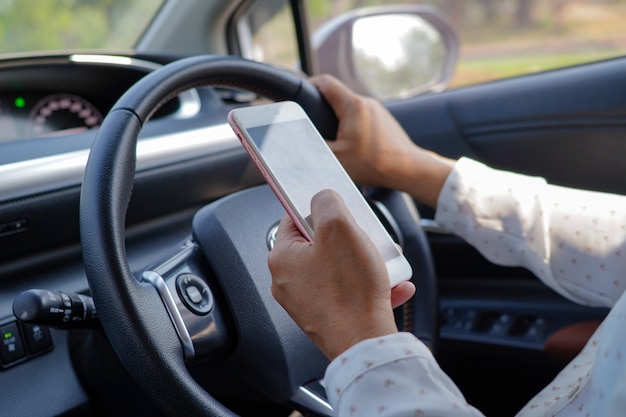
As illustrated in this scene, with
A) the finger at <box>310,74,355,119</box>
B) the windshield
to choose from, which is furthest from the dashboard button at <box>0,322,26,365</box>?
the windshield

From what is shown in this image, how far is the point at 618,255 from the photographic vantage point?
0.97 m

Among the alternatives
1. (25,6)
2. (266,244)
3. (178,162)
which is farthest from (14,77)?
(25,6)

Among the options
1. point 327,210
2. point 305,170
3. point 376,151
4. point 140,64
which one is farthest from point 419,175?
point 140,64

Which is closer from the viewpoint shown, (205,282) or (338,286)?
(338,286)

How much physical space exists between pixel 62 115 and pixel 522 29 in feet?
12.0

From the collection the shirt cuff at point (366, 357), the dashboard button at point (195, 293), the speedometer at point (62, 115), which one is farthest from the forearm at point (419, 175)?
the speedometer at point (62, 115)

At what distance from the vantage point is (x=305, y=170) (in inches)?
30.8

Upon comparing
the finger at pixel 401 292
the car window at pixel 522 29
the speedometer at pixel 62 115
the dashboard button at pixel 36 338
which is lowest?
the car window at pixel 522 29

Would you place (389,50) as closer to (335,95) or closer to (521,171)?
(521,171)

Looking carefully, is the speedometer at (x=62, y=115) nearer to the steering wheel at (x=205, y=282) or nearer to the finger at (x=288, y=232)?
the steering wheel at (x=205, y=282)

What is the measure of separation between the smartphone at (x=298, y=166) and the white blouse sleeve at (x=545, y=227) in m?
0.31

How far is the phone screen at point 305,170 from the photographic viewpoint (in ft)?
2.43

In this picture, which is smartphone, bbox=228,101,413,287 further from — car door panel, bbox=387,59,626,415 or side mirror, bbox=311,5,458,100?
side mirror, bbox=311,5,458,100

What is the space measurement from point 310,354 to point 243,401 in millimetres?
138
